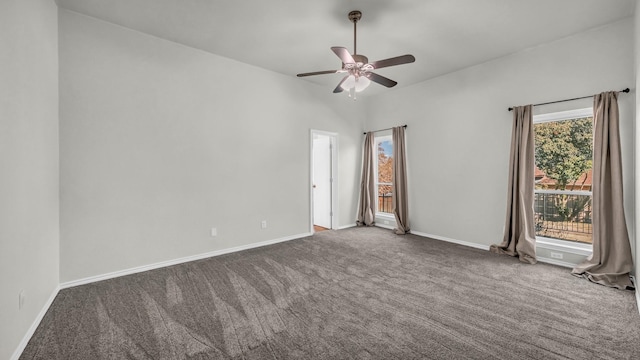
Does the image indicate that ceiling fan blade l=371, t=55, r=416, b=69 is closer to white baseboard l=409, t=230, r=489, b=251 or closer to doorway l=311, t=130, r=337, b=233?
doorway l=311, t=130, r=337, b=233

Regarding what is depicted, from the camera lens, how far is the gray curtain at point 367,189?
20.3ft

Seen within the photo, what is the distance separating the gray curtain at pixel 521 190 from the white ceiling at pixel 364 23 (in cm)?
110

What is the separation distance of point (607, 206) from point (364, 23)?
3.57m

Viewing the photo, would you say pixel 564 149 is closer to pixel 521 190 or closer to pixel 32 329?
pixel 521 190

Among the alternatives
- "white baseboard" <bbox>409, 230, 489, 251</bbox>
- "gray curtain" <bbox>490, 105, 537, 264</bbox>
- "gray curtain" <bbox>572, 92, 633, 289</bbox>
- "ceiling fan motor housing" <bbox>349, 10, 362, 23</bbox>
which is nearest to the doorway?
"white baseboard" <bbox>409, 230, 489, 251</bbox>

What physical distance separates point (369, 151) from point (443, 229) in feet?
7.46

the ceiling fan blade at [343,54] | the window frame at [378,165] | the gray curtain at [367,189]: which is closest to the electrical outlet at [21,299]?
the ceiling fan blade at [343,54]

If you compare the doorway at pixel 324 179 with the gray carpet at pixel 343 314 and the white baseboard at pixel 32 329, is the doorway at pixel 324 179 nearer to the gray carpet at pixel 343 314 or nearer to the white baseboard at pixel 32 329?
the gray carpet at pixel 343 314

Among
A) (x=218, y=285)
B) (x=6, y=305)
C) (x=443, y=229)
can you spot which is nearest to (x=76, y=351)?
(x=6, y=305)

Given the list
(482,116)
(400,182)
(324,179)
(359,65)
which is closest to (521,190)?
(482,116)

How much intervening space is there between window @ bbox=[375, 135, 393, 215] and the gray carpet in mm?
2620

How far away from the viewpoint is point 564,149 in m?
3.76

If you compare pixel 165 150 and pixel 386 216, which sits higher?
pixel 165 150

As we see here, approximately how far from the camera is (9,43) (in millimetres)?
1851
